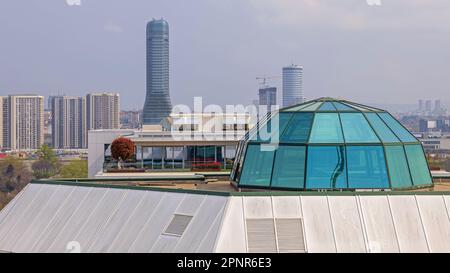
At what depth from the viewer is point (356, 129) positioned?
32625mm

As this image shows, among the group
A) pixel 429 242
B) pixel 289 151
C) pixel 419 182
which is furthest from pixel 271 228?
pixel 419 182

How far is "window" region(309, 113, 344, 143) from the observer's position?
31.8 metres

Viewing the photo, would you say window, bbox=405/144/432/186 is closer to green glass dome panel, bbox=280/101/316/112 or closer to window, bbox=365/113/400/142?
window, bbox=365/113/400/142

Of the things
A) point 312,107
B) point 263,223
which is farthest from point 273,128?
point 263,223

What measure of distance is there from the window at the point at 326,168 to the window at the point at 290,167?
286mm

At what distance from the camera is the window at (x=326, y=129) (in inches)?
1252

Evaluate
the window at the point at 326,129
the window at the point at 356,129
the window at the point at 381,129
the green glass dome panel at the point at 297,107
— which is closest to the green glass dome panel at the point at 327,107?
the window at the point at 326,129

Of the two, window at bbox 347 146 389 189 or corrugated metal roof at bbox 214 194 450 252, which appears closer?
corrugated metal roof at bbox 214 194 450 252

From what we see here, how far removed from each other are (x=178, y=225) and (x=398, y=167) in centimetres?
1129

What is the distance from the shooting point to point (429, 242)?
24766 mm

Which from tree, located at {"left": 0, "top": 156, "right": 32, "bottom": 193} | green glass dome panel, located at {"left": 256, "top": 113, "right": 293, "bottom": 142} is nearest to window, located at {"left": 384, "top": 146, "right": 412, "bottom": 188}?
green glass dome panel, located at {"left": 256, "top": 113, "right": 293, "bottom": 142}

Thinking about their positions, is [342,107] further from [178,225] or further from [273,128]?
[178,225]
